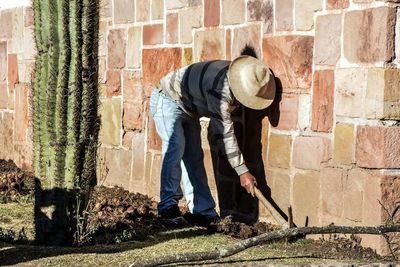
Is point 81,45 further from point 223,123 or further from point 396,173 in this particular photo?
point 396,173

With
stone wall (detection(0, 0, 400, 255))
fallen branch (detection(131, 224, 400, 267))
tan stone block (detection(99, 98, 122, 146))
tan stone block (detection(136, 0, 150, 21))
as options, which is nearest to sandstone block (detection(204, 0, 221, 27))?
stone wall (detection(0, 0, 400, 255))

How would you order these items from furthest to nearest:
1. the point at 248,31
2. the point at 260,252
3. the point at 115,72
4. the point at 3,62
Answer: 1. the point at 3,62
2. the point at 115,72
3. the point at 248,31
4. the point at 260,252

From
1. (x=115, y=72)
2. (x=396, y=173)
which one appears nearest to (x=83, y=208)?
(x=396, y=173)

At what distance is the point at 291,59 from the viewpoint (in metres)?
7.73

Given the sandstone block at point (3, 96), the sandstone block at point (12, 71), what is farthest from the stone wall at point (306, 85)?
the sandstone block at point (3, 96)

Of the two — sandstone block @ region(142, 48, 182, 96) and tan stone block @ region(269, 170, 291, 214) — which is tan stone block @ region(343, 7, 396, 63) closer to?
tan stone block @ region(269, 170, 291, 214)

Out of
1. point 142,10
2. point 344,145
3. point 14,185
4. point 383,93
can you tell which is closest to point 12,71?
point 14,185

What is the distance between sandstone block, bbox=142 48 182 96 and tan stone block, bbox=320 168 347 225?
243cm

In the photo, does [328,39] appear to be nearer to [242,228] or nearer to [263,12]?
[263,12]

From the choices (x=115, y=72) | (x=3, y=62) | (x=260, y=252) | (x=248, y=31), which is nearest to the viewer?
(x=260, y=252)

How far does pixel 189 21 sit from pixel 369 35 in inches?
99.7

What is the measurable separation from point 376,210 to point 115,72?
13.7 ft

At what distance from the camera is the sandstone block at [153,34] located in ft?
31.4

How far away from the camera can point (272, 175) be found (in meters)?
7.99
